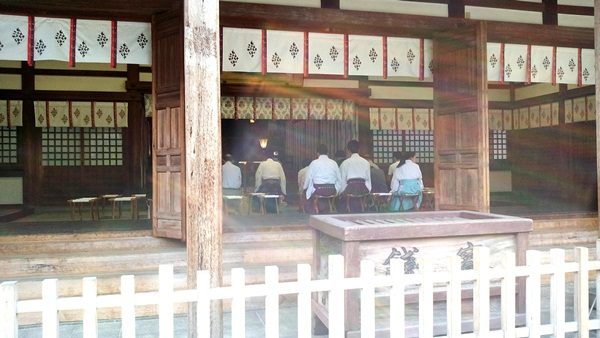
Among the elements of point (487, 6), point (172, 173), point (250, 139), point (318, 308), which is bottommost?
point (318, 308)

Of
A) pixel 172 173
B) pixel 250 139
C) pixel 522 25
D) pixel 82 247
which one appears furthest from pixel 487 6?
pixel 250 139

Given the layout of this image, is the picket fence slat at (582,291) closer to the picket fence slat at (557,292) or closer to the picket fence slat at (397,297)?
the picket fence slat at (557,292)

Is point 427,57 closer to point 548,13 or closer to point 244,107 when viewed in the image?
point 548,13

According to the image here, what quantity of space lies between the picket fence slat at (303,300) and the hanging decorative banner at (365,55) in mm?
4944

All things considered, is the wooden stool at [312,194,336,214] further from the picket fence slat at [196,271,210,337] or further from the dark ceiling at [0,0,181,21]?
the picket fence slat at [196,271,210,337]

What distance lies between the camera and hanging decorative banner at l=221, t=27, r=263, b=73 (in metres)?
6.63

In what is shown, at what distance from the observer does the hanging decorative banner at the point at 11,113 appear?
33.7ft

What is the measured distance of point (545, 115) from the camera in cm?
1191

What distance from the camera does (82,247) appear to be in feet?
19.0

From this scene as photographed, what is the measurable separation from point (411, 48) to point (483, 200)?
256 centimetres

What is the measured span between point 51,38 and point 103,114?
4931 mm

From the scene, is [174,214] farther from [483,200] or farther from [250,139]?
[250,139]

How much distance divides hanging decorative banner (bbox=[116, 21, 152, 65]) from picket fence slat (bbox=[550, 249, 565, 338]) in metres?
5.28

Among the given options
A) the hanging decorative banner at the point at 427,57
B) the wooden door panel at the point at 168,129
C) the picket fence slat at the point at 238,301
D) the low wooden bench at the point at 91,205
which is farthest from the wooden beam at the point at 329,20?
the picket fence slat at the point at 238,301
